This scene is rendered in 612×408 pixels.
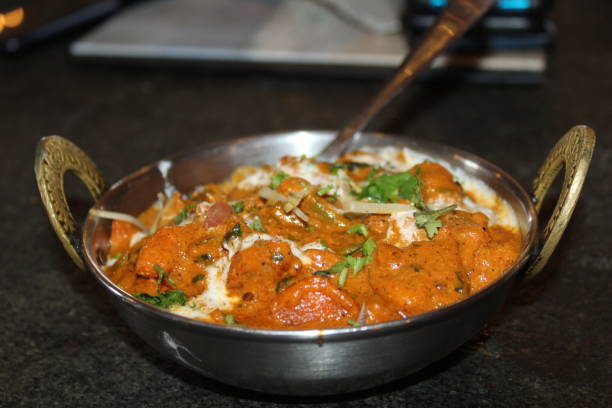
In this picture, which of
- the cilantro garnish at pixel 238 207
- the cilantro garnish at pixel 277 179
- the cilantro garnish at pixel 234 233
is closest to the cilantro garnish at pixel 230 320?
the cilantro garnish at pixel 234 233

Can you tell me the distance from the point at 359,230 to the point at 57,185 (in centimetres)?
66

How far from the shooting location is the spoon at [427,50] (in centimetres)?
198

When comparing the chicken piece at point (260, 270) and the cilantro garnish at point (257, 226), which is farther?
the cilantro garnish at point (257, 226)

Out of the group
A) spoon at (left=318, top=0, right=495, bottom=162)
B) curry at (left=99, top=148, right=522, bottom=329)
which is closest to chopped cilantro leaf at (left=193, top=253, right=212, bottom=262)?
curry at (left=99, top=148, right=522, bottom=329)

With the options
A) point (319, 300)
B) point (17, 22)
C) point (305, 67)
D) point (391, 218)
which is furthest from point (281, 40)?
point (319, 300)

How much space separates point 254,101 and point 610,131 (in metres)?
1.47

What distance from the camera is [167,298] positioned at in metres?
1.41

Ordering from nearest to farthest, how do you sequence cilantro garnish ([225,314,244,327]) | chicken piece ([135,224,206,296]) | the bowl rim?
the bowl rim
cilantro garnish ([225,314,244,327])
chicken piece ([135,224,206,296])

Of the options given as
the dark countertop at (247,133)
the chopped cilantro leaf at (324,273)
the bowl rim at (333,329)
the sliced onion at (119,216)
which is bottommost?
the dark countertop at (247,133)

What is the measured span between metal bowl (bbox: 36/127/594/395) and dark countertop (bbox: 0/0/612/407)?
21 centimetres

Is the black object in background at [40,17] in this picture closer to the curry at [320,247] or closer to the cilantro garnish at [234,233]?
the curry at [320,247]

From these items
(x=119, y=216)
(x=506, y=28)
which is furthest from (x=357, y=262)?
(x=506, y=28)

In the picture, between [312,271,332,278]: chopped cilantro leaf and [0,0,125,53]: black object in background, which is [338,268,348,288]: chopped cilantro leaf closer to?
[312,271,332,278]: chopped cilantro leaf

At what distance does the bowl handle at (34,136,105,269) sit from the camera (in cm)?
152
